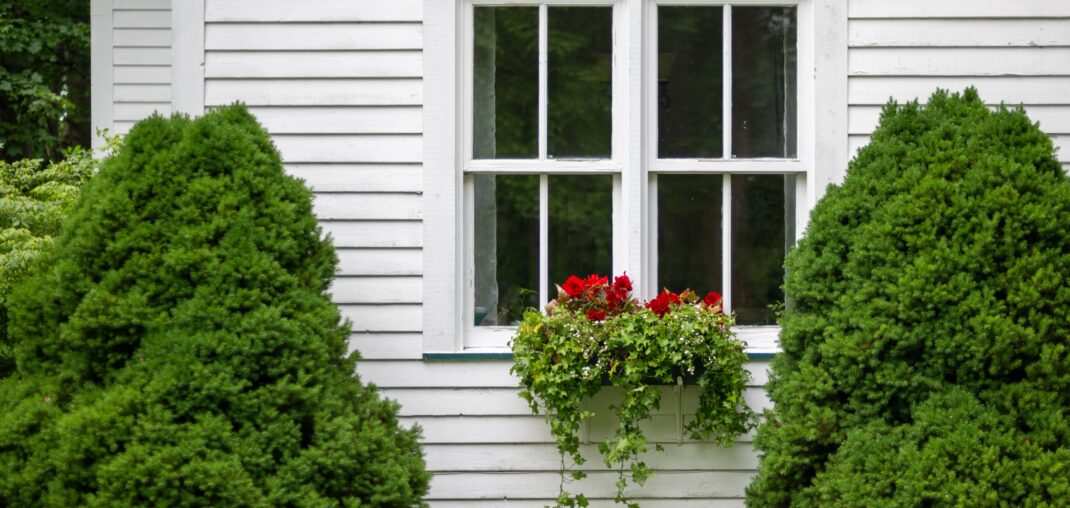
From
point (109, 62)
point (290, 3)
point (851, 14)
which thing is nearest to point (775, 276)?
point (851, 14)

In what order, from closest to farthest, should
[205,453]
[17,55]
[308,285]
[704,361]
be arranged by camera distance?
[205,453]
[308,285]
[704,361]
[17,55]

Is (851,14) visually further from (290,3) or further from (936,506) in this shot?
(290,3)

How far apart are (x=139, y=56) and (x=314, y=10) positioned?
9.11 ft

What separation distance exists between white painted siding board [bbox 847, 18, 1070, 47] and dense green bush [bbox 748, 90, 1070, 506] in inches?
23.5

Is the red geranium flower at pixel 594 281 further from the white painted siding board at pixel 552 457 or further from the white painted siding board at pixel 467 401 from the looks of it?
the white painted siding board at pixel 552 457

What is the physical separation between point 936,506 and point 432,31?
9.90 feet

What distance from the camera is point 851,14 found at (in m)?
5.12

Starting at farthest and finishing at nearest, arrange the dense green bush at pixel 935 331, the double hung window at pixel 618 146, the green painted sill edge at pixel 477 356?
the double hung window at pixel 618 146 → the green painted sill edge at pixel 477 356 → the dense green bush at pixel 935 331

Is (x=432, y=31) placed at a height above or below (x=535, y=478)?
above

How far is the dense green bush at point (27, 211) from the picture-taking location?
528 cm

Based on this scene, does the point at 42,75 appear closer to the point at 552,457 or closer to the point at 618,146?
the point at 618,146

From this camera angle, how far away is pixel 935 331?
432 cm

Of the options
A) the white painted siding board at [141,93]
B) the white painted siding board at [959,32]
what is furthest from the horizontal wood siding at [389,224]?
the white painted siding board at [141,93]

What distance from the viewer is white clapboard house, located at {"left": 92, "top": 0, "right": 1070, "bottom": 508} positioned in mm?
5105
